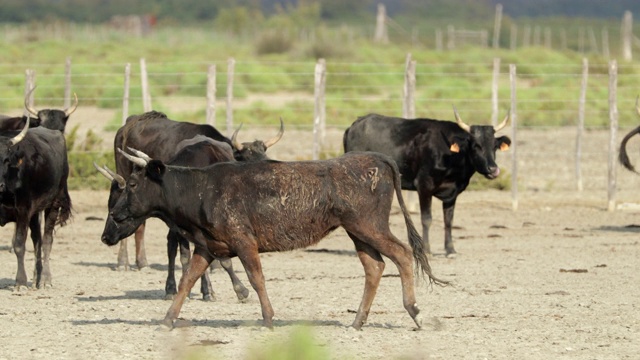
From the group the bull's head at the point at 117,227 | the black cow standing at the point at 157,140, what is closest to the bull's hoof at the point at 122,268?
the black cow standing at the point at 157,140

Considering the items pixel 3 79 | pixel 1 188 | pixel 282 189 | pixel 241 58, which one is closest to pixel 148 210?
pixel 282 189

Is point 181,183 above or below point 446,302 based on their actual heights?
above

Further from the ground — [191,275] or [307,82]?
[191,275]

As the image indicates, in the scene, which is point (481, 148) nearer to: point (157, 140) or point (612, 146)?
point (157, 140)

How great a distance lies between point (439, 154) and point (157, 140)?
13.9ft

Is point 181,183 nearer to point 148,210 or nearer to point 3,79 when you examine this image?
point 148,210

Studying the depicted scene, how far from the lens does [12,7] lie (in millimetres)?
112312

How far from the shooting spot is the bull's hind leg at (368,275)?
36.6ft

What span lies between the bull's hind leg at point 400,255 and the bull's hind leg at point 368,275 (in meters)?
0.14

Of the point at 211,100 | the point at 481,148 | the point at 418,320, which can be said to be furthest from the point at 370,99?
the point at 418,320

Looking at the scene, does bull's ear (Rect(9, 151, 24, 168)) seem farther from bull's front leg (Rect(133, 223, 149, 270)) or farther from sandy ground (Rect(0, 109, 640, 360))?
bull's front leg (Rect(133, 223, 149, 270))

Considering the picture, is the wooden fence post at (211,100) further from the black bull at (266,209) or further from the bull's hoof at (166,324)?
the bull's hoof at (166,324)

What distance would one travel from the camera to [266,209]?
11039mm

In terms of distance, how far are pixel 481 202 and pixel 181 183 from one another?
12.2m
